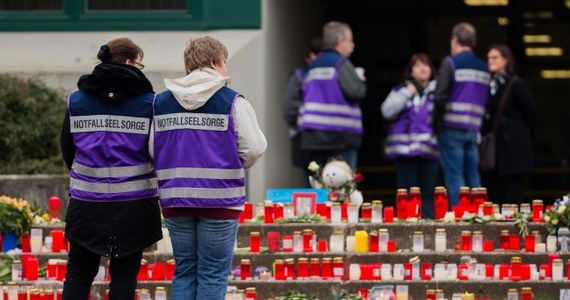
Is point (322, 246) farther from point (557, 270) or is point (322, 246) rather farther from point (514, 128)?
point (514, 128)

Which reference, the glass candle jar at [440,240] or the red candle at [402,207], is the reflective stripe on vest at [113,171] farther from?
the red candle at [402,207]

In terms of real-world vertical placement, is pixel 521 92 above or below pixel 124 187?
above

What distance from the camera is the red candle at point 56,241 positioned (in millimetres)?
11398

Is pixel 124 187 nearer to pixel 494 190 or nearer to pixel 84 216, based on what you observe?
pixel 84 216

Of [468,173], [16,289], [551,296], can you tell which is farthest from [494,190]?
[16,289]

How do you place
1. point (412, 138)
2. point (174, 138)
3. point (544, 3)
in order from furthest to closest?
point (544, 3), point (412, 138), point (174, 138)

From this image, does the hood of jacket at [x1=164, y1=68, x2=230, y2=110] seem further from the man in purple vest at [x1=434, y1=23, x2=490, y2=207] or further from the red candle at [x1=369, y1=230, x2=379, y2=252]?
the man in purple vest at [x1=434, y1=23, x2=490, y2=207]

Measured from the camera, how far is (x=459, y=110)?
46.9ft

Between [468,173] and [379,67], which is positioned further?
[379,67]

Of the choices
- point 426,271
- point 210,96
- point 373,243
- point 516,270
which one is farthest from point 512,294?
point 210,96

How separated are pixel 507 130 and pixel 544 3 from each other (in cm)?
656

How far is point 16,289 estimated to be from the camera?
35.0ft

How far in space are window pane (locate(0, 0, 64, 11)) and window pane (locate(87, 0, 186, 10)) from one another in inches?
14.0

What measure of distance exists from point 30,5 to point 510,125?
17.2 ft
